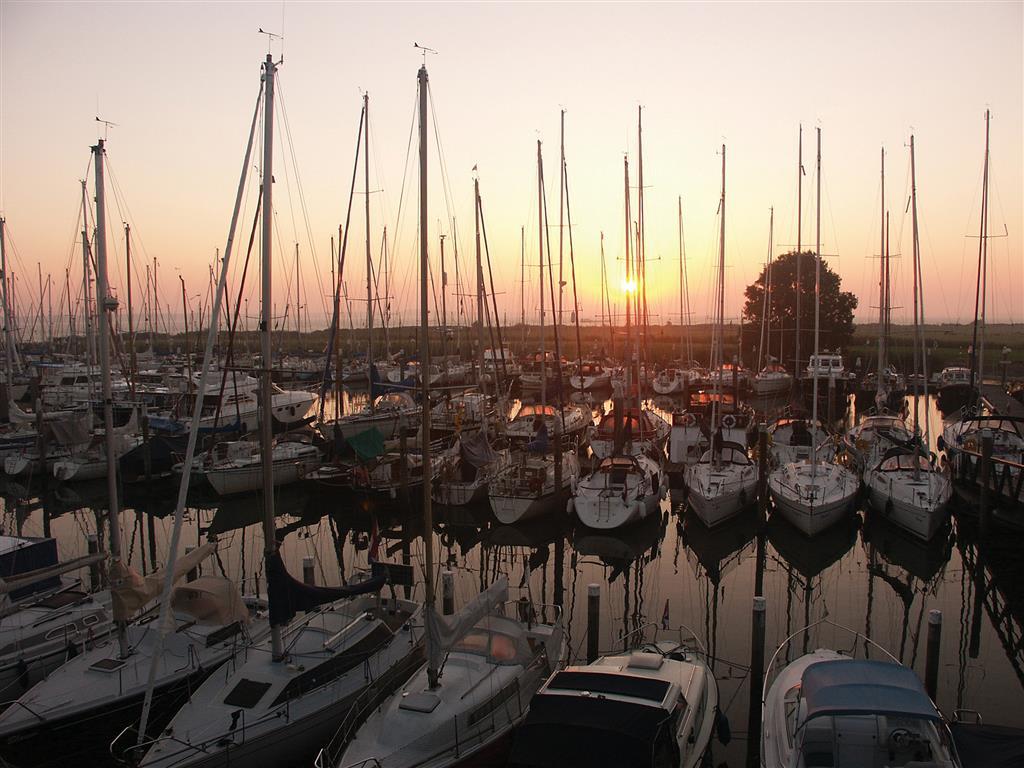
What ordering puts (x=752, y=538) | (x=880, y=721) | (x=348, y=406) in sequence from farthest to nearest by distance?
(x=348, y=406), (x=752, y=538), (x=880, y=721)

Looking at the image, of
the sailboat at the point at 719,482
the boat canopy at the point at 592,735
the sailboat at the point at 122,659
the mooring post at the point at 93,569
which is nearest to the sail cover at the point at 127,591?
the sailboat at the point at 122,659

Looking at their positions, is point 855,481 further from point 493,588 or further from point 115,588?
point 115,588

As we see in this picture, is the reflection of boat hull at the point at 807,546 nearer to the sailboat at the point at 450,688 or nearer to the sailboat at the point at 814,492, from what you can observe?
the sailboat at the point at 814,492

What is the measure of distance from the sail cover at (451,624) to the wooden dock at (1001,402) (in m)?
33.2

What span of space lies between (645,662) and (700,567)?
31.5 ft

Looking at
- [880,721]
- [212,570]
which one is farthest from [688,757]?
[212,570]

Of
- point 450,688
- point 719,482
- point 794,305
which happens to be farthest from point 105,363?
point 794,305

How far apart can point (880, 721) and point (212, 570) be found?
56.4 feet

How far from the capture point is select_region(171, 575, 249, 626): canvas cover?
540 inches

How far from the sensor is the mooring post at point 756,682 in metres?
12.5

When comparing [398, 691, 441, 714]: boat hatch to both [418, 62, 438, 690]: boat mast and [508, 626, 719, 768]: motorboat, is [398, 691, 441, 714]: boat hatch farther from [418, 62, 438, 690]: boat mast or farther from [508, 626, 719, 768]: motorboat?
[508, 626, 719, 768]: motorboat

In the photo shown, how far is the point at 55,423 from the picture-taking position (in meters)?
33.2

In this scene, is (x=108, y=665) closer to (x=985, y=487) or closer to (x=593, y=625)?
(x=593, y=625)

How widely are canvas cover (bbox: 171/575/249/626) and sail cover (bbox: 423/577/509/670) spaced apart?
4.57 metres
